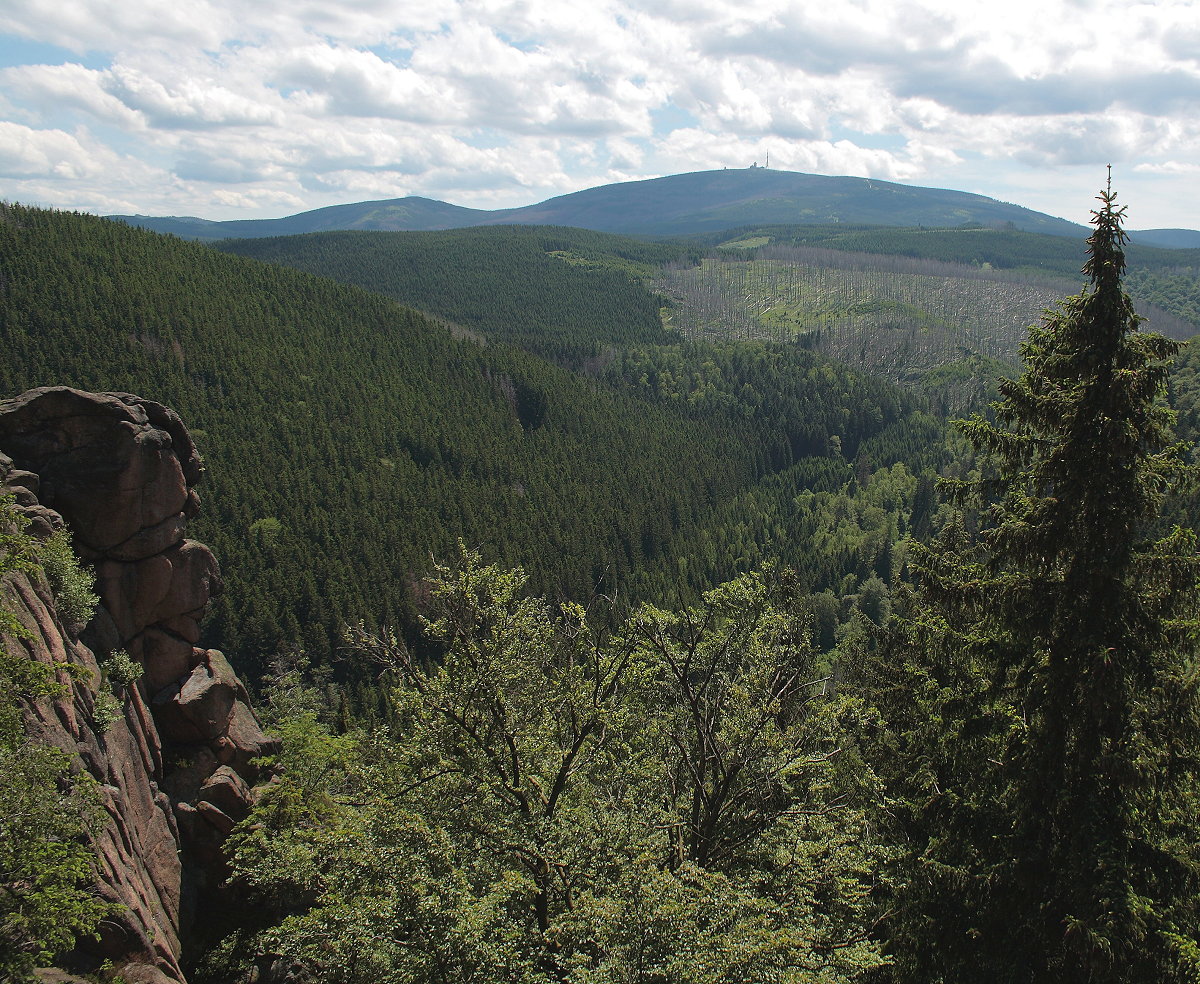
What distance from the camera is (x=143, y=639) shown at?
27.0 m

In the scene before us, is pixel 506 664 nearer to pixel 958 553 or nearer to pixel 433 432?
pixel 958 553

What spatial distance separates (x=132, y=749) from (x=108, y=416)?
11.0 metres

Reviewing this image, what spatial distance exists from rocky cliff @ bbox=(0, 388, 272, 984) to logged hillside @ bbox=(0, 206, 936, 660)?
71.3 metres

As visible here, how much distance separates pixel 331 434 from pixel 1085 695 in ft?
485

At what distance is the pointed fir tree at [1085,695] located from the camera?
41.2ft

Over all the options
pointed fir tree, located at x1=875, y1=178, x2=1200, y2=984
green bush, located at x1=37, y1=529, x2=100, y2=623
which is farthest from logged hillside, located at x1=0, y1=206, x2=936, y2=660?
pointed fir tree, located at x1=875, y1=178, x2=1200, y2=984

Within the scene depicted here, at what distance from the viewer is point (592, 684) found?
19.4m

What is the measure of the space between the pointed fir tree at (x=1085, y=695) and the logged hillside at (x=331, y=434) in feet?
304

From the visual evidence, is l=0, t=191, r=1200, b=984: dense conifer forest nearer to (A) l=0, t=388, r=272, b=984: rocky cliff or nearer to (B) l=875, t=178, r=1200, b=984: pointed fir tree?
(B) l=875, t=178, r=1200, b=984: pointed fir tree

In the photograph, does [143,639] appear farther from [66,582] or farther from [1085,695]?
[1085,695]

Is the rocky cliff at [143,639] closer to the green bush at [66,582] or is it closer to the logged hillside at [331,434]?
the green bush at [66,582]

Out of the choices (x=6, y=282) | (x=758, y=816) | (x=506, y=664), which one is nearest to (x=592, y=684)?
(x=506, y=664)

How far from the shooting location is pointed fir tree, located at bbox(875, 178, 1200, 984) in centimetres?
1255

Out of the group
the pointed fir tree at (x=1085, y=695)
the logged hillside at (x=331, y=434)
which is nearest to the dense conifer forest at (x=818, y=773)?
the pointed fir tree at (x=1085, y=695)
